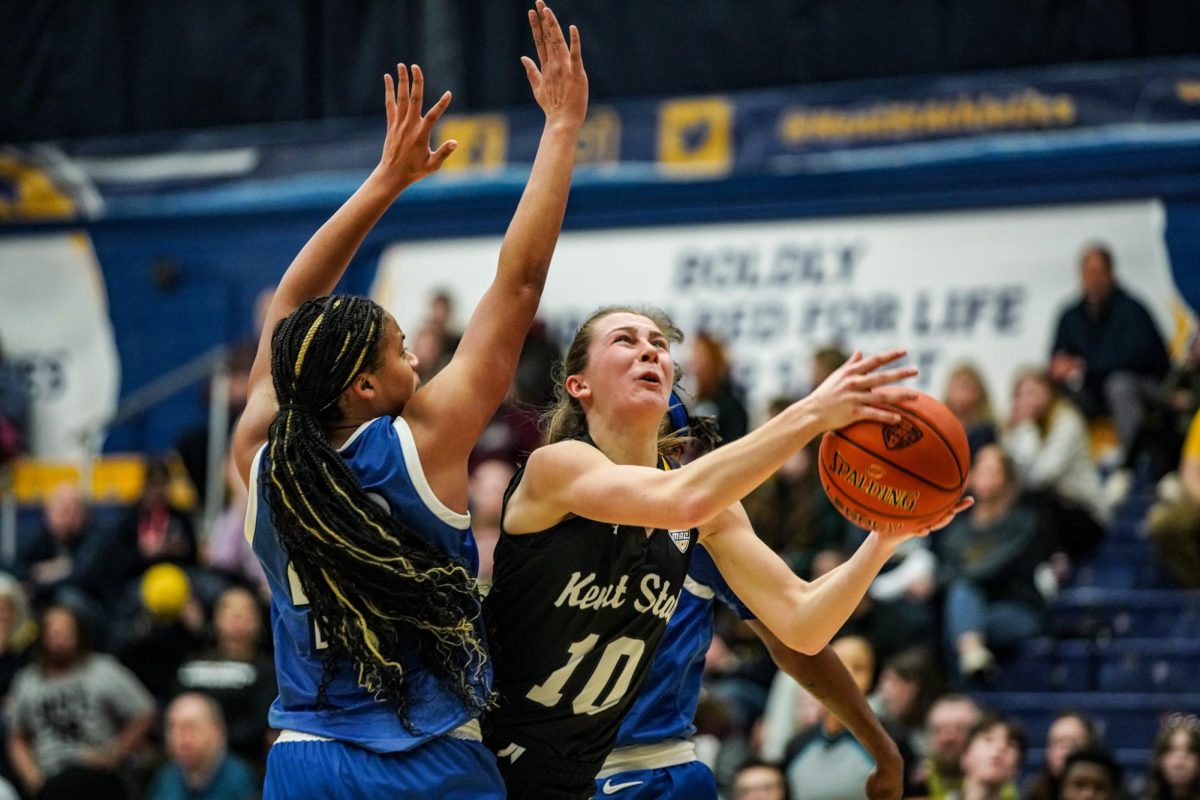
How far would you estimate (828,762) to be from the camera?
802 cm

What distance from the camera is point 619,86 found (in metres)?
15.1

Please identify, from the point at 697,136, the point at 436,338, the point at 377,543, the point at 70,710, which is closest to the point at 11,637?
the point at 70,710

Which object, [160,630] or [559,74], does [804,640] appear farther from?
[160,630]

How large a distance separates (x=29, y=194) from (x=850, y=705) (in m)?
12.8

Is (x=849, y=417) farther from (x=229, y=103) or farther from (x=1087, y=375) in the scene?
(x=229, y=103)

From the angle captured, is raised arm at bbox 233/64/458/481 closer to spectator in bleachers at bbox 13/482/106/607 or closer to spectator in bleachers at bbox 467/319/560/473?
spectator in bleachers at bbox 467/319/560/473

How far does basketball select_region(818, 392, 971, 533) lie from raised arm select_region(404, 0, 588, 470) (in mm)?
753

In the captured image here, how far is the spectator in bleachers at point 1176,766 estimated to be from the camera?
25.5ft

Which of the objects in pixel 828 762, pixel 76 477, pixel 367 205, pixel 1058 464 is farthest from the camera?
pixel 76 477

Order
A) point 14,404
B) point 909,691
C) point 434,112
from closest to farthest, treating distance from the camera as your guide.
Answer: point 434,112 < point 909,691 < point 14,404

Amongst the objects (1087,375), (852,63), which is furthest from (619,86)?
(1087,375)

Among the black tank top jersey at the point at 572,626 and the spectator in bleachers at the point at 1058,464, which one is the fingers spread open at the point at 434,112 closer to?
the black tank top jersey at the point at 572,626

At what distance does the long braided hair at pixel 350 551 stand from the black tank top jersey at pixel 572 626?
273mm

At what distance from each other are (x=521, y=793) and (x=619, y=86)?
11.2 metres
